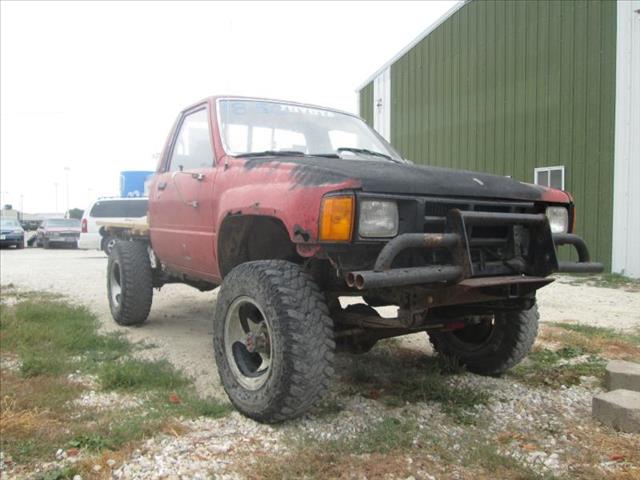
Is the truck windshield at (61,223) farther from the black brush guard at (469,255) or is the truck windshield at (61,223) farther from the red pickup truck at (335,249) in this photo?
the black brush guard at (469,255)

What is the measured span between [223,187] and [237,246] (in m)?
0.41

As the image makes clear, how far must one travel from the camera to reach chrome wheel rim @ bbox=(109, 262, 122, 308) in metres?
5.77

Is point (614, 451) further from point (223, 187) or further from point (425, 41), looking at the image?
point (425, 41)

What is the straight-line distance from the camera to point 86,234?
16.8 meters

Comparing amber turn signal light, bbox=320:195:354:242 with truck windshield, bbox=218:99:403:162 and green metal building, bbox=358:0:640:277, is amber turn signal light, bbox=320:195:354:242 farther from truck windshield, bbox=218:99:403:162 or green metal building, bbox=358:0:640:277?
green metal building, bbox=358:0:640:277

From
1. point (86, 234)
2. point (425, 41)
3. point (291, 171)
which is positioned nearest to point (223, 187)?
point (291, 171)

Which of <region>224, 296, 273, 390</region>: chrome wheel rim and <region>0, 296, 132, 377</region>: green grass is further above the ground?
<region>224, 296, 273, 390</region>: chrome wheel rim

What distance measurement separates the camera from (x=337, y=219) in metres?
2.57

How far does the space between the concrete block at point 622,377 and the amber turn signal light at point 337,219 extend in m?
2.17

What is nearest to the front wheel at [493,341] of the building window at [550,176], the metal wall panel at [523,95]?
the metal wall panel at [523,95]

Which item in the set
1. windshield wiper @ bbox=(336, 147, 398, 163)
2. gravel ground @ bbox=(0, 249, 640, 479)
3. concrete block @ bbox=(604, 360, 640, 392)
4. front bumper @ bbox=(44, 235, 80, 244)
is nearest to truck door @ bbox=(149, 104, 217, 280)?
gravel ground @ bbox=(0, 249, 640, 479)

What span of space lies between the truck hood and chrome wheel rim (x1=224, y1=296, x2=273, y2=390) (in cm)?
81

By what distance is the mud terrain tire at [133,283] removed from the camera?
17.5ft

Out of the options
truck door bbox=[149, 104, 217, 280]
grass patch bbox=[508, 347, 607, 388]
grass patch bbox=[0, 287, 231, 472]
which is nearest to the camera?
grass patch bbox=[0, 287, 231, 472]
